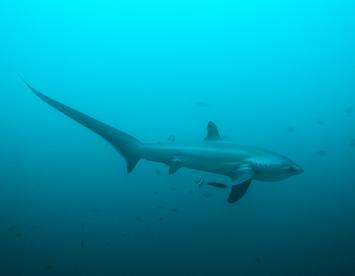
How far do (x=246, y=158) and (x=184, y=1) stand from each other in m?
23.2

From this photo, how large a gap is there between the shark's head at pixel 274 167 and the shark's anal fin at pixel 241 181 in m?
0.10

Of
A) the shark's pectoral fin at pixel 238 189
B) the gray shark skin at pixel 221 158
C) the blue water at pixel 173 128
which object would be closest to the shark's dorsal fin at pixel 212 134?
the gray shark skin at pixel 221 158

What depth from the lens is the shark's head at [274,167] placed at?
4520 mm

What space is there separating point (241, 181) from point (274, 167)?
17.5 inches

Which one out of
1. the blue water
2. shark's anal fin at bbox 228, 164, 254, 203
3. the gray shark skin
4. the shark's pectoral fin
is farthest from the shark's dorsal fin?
the blue water

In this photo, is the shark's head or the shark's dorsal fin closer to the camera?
the shark's head

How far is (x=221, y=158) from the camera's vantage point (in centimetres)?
458

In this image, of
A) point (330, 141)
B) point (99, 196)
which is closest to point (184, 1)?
point (330, 141)

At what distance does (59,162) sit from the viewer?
21.5 meters

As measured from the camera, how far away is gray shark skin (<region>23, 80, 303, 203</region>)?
4.53 m

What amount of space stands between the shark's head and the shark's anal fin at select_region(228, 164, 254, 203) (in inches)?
3.9

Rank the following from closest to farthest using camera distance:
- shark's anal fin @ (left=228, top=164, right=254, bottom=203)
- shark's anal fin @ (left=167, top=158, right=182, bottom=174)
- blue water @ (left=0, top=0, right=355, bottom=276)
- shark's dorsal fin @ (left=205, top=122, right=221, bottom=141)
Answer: shark's anal fin @ (left=228, top=164, right=254, bottom=203) < shark's anal fin @ (left=167, top=158, right=182, bottom=174) < shark's dorsal fin @ (left=205, top=122, right=221, bottom=141) < blue water @ (left=0, top=0, right=355, bottom=276)

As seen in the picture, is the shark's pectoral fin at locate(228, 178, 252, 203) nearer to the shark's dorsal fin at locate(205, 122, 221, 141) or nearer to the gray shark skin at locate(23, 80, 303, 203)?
the gray shark skin at locate(23, 80, 303, 203)

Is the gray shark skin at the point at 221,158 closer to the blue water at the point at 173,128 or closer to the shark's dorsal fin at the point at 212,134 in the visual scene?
the shark's dorsal fin at the point at 212,134
